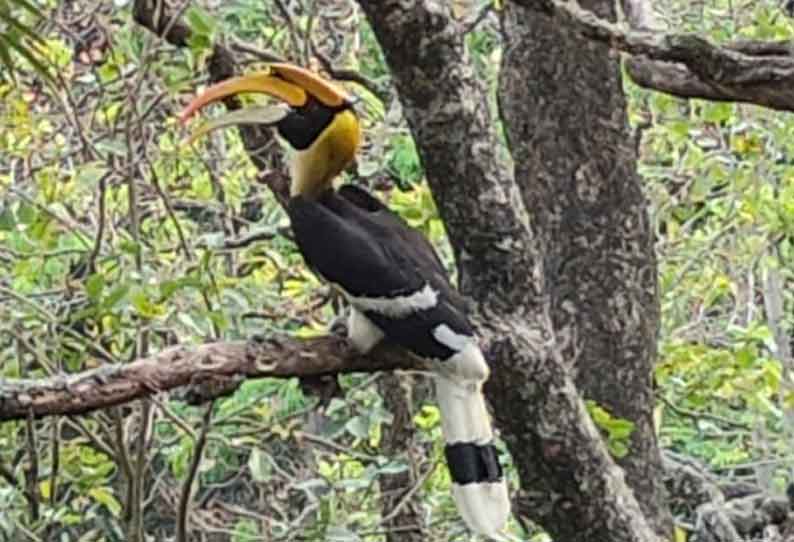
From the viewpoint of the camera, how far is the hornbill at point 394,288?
6.15ft

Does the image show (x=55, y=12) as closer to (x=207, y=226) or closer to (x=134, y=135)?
(x=134, y=135)

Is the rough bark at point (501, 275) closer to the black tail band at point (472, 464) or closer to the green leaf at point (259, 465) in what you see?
the black tail band at point (472, 464)

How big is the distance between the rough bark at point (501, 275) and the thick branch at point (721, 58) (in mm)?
221

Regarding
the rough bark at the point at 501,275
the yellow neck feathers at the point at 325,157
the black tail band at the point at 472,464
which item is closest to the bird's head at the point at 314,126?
the yellow neck feathers at the point at 325,157

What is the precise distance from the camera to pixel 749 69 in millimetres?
1408

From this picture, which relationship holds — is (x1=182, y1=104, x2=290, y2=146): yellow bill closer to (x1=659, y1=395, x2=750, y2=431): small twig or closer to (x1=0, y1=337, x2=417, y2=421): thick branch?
(x1=0, y1=337, x2=417, y2=421): thick branch

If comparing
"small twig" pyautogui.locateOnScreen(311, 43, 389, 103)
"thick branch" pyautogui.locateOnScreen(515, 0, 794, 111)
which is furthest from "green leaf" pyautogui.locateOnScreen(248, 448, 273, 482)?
"thick branch" pyautogui.locateOnScreen(515, 0, 794, 111)

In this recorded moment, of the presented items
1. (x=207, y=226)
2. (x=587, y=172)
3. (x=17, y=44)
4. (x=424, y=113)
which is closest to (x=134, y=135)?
(x=424, y=113)

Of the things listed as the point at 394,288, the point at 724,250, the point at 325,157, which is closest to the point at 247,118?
the point at 325,157

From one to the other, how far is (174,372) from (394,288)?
15.1 inches

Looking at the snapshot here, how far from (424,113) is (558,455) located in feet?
1.57

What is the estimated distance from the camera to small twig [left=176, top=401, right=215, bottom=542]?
2004 millimetres

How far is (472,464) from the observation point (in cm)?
195

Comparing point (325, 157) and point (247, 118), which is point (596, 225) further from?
point (247, 118)
